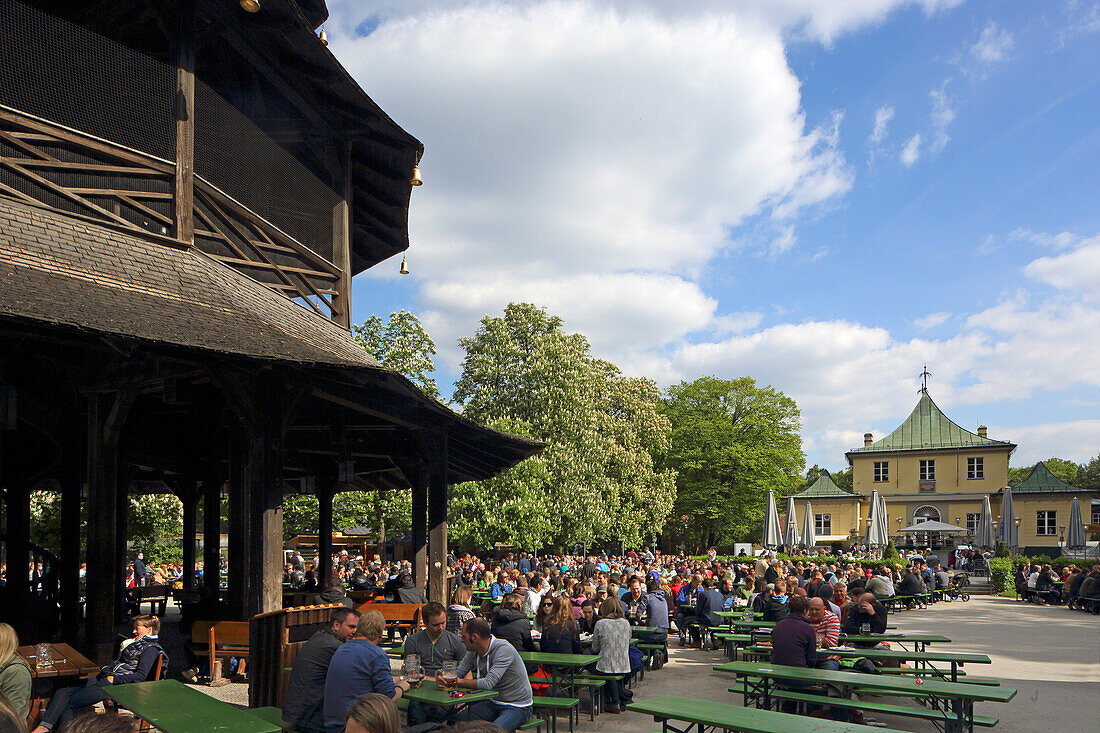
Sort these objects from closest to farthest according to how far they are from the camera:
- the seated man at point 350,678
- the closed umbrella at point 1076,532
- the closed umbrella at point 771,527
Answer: the seated man at point 350,678 < the closed umbrella at point 1076,532 < the closed umbrella at point 771,527

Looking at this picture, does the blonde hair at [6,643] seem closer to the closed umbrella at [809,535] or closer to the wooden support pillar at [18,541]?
the wooden support pillar at [18,541]

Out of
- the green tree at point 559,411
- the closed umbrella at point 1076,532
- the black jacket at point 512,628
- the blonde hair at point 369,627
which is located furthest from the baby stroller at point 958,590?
the blonde hair at point 369,627

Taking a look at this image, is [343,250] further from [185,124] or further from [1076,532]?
[1076,532]

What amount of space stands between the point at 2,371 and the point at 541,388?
26.3 meters

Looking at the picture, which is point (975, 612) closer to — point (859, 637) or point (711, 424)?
point (859, 637)

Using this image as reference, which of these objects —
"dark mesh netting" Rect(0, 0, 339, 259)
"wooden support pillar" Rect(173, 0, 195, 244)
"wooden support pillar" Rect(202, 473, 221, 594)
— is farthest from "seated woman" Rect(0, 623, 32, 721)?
"wooden support pillar" Rect(202, 473, 221, 594)

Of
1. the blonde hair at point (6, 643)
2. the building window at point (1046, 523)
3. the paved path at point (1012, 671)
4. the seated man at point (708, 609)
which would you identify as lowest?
the building window at point (1046, 523)

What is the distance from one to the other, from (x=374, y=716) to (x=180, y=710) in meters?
4.20

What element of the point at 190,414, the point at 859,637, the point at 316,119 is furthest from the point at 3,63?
the point at 859,637

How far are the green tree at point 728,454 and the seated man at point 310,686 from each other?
45.2 meters

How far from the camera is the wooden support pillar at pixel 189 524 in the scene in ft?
63.0

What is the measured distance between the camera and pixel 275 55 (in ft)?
41.9

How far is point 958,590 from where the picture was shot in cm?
2717

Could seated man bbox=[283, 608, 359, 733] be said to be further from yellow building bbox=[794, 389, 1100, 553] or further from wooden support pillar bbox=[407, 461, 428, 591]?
yellow building bbox=[794, 389, 1100, 553]
